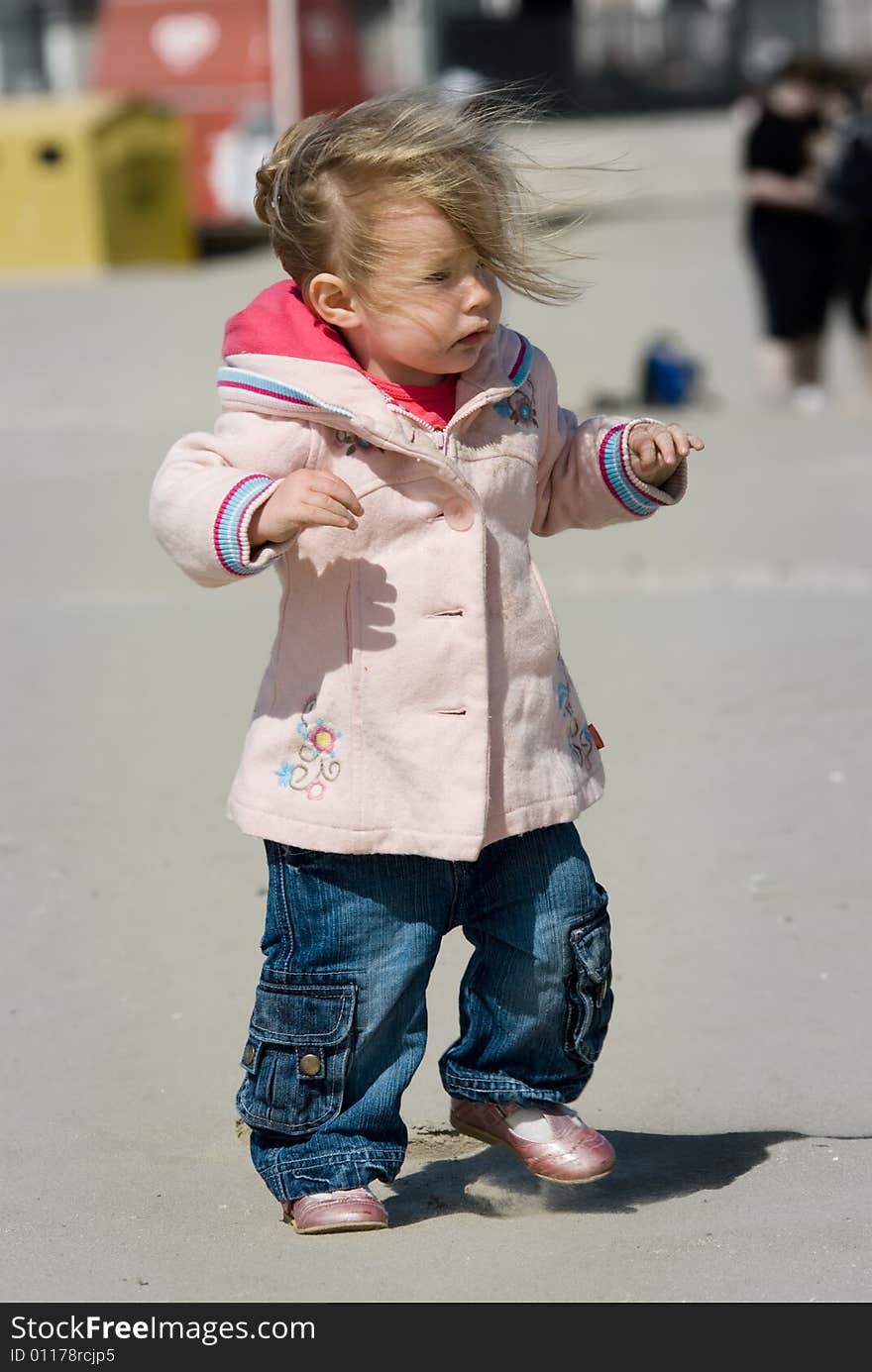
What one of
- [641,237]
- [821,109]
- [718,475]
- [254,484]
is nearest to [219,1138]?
[254,484]

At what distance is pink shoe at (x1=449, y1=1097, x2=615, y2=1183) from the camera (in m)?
2.92

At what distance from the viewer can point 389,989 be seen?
2.79 meters

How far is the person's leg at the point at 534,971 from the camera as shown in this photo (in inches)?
112

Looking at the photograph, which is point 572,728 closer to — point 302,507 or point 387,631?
point 387,631

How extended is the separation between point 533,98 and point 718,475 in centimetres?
563

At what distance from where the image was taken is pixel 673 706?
5398 mm

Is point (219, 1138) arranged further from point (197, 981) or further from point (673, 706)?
point (673, 706)

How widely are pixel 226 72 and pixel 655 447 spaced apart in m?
16.6

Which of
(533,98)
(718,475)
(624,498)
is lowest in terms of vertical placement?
(718,475)

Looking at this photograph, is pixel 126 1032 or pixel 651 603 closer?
pixel 126 1032

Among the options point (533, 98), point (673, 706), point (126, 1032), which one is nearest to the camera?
point (533, 98)

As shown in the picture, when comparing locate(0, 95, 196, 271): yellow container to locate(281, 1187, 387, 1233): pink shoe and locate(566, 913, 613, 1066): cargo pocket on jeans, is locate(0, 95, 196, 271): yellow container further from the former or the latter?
locate(281, 1187, 387, 1233): pink shoe

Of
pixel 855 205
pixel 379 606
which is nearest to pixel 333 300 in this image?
pixel 379 606

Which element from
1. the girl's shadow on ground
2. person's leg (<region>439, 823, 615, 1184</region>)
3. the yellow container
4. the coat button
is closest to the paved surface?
the girl's shadow on ground
